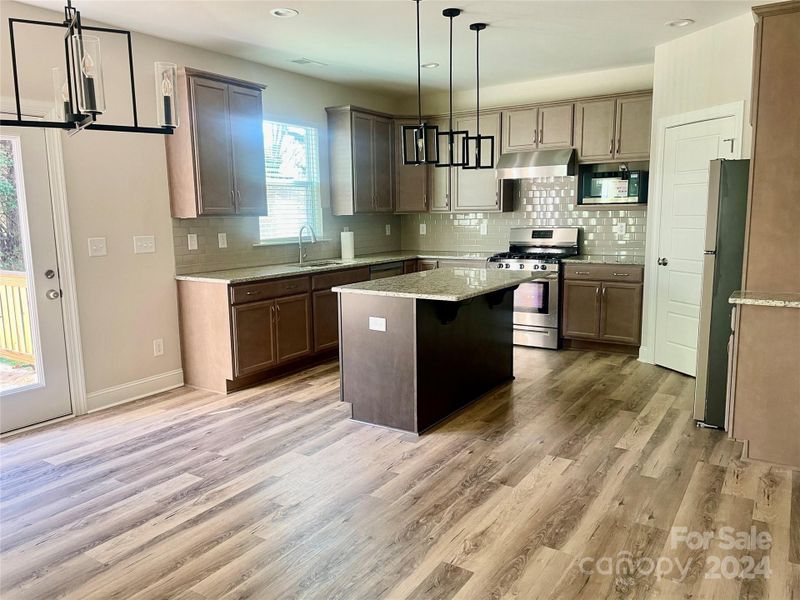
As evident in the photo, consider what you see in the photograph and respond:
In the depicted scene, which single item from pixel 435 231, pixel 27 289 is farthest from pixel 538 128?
pixel 27 289

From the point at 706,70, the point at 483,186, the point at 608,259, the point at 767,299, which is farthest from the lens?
the point at 483,186

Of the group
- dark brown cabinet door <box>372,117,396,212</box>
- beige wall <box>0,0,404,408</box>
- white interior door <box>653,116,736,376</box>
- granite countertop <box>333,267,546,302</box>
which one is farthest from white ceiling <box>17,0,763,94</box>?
granite countertop <box>333,267,546,302</box>

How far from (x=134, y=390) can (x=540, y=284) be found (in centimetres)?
378

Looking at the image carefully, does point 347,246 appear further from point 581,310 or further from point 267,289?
point 581,310

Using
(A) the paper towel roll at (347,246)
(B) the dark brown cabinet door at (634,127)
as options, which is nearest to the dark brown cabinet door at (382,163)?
(A) the paper towel roll at (347,246)

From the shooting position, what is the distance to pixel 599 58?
539 cm

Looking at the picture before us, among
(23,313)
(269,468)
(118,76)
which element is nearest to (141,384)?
(23,313)

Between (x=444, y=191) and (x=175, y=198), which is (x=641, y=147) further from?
(x=175, y=198)

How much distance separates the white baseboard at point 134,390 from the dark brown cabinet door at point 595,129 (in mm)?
4312

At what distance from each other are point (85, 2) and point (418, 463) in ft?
11.5

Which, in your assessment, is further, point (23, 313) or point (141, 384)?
point (141, 384)

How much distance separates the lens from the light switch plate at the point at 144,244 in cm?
441

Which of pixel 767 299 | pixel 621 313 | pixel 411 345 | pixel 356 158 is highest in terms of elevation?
pixel 356 158

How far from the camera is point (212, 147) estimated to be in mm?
4594
